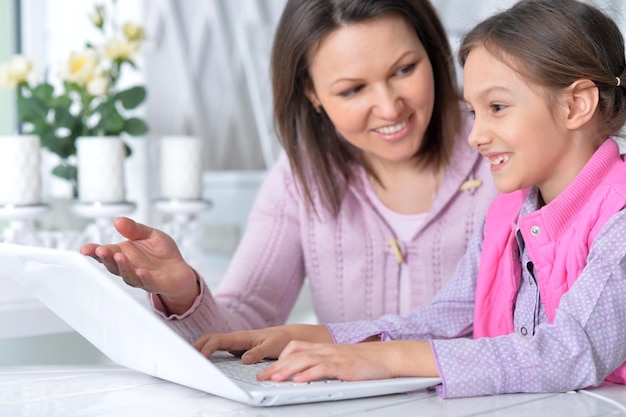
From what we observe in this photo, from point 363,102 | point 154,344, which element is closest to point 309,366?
point 154,344

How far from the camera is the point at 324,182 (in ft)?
4.85

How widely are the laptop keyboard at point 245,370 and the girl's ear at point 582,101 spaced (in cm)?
43

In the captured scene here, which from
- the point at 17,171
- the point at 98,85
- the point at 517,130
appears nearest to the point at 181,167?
the point at 98,85

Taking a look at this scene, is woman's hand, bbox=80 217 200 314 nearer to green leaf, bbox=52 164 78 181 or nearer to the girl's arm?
the girl's arm

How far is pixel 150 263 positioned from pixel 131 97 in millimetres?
958

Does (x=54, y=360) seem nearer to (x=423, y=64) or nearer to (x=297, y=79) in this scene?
(x=297, y=79)

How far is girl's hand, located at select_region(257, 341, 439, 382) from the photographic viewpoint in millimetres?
870

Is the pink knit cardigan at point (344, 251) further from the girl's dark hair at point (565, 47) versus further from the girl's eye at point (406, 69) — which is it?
the girl's dark hair at point (565, 47)

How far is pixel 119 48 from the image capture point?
1.86 m

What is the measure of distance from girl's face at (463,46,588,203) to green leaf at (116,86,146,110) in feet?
3.32

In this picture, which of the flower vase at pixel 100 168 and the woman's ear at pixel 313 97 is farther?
the flower vase at pixel 100 168

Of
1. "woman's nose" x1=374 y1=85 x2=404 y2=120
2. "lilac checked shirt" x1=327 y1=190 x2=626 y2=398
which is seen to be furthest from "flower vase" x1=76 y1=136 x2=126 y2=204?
"lilac checked shirt" x1=327 y1=190 x2=626 y2=398

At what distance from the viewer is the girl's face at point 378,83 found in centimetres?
132

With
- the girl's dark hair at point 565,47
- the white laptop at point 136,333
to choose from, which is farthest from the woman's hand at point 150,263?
the girl's dark hair at point 565,47
